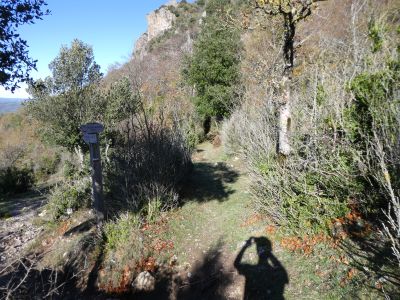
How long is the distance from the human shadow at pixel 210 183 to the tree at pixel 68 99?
23.1 ft

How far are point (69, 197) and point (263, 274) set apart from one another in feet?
18.4

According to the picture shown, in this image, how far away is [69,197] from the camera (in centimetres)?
809

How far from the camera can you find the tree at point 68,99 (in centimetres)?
1462

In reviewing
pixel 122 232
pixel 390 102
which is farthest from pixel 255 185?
pixel 390 102

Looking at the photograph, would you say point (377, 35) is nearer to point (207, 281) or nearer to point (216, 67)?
point (207, 281)

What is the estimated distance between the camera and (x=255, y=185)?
239 inches

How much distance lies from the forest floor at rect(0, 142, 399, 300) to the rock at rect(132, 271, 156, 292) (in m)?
0.10

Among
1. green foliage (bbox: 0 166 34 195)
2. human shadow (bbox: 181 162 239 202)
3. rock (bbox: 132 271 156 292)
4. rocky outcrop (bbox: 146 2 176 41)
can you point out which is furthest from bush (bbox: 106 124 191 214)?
rocky outcrop (bbox: 146 2 176 41)

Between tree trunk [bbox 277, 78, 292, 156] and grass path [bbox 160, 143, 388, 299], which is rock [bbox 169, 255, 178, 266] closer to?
grass path [bbox 160, 143, 388, 299]

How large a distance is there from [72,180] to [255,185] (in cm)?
519

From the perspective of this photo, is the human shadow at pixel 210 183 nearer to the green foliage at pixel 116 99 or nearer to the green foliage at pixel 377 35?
the green foliage at pixel 377 35

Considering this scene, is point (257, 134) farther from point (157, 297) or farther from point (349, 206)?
point (157, 297)

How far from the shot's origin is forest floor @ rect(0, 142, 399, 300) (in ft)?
12.3

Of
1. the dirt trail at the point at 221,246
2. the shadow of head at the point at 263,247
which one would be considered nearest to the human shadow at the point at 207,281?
the dirt trail at the point at 221,246
